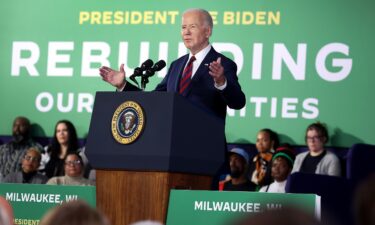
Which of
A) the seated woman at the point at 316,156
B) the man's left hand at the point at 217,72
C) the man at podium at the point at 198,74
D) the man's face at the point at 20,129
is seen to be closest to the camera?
the man's left hand at the point at 217,72

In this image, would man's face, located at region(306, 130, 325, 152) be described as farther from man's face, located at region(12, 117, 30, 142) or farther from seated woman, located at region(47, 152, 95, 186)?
man's face, located at region(12, 117, 30, 142)

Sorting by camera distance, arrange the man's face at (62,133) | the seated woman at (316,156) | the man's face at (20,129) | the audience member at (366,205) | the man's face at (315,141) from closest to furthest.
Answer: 1. the audience member at (366,205)
2. the seated woman at (316,156)
3. the man's face at (315,141)
4. the man's face at (62,133)
5. the man's face at (20,129)

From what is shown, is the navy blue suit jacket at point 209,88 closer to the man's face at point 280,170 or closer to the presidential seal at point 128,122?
the presidential seal at point 128,122

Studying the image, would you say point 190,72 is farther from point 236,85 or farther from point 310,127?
point 310,127

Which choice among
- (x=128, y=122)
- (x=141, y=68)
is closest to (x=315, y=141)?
(x=141, y=68)

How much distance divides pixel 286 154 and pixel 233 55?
1.66 m

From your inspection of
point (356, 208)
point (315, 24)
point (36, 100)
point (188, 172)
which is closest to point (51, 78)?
point (36, 100)

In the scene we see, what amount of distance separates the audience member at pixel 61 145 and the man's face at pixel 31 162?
28 centimetres

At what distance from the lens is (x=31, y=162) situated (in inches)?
321

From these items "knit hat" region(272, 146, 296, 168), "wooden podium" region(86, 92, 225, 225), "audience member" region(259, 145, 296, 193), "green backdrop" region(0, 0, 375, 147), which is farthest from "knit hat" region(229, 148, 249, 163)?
"wooden podium" region(86, 92, 225, 225)

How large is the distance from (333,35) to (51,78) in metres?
3.19

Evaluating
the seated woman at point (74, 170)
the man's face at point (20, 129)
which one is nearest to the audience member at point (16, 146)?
the man's face at point (20, 129)

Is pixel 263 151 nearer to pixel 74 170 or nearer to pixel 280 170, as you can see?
pixel 280 170

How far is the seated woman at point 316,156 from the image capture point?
24.6 feet
